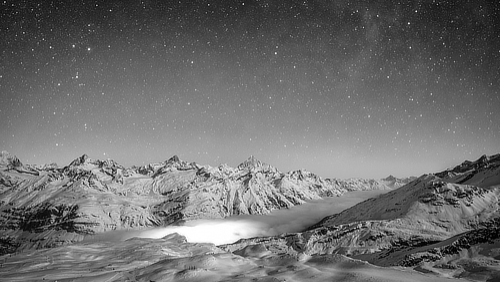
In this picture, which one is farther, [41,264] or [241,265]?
[41,264]

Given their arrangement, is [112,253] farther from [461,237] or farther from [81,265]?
[461,237]

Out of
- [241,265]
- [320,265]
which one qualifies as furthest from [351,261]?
[241,265]

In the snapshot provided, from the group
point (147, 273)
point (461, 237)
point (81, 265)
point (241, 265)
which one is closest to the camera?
point (147, 273)

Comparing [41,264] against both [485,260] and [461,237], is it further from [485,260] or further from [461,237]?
[461,237]

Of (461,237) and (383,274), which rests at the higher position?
(383,274)

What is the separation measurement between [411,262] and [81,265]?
159m

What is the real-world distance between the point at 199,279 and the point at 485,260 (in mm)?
157951

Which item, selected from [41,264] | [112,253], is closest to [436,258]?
[112,253]

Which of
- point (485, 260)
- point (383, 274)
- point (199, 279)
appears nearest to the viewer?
point (383, 274)

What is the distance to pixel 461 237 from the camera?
169 metres

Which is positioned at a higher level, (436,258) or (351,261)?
(351,261)

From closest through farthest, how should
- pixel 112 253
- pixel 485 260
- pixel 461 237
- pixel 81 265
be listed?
pixel 81 265
pixel 112 253
pixel 485 260
pixel 461 237

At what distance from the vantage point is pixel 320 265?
1682 inches

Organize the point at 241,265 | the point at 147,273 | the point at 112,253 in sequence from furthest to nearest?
the point at 112,253 < the point at 241,265 < the point at 147,273
